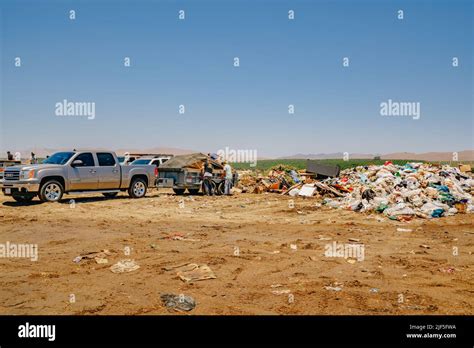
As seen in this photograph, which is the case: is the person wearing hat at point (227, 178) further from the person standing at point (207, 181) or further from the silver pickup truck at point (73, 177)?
the silver pickup truck at point (73, 177)

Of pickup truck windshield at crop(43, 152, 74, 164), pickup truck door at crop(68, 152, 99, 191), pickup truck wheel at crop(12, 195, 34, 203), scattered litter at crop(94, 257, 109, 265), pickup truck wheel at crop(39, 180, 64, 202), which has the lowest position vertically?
scattered litter at crop(94, 257, 109, 265)

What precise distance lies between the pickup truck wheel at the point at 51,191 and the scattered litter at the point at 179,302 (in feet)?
37.8

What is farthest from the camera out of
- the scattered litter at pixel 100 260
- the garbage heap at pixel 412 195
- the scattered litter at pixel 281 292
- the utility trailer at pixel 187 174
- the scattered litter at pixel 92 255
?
the utility trailer at pixel 187 174

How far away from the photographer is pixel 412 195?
51.0 ft

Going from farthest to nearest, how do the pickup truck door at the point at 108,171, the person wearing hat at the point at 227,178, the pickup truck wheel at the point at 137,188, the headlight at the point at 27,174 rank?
1. the person wearing hat at the point at 227,178
2. the pickup truck wheel at the point at 137,188
3. the pickup truck door at the point at 108,171
4. the headlight at the point at 27,174

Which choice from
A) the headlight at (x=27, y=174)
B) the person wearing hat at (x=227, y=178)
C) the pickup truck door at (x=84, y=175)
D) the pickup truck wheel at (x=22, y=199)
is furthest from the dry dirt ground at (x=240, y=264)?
the person wearing hat at (x=227, y=178)

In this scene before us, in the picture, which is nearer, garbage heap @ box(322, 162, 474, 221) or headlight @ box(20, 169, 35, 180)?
garbage heap @ box(322, 162, 474, 221)

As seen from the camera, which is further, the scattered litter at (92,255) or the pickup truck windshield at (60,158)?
the pickup truck windshield at (60,158)

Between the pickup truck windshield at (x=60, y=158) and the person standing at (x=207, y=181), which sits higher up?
the pickup truck windshield at (x=60, y=158)

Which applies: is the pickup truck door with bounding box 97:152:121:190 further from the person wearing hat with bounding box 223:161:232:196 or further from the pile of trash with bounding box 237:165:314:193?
the pile of trash with bounding box 237:165:314:193

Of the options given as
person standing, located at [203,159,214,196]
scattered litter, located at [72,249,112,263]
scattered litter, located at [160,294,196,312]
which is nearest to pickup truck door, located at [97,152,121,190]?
person standing, located at [203,159,214,196]

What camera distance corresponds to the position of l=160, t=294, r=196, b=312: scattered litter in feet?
16.4

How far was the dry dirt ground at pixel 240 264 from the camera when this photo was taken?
520cm
